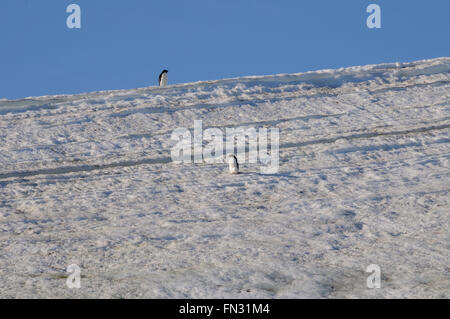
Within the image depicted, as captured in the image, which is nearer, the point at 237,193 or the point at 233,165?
the point at 237,193

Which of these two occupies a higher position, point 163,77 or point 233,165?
point 163,77

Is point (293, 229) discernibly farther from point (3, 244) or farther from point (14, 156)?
point (14, 156)

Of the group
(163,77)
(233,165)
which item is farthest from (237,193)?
(163,77)

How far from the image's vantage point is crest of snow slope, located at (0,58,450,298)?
4430 millimetres

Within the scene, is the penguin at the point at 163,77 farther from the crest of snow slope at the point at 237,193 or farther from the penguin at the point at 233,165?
the penguin at the point at 233,165

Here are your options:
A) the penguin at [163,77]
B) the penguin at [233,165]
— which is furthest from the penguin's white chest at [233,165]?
the penguin at [163,77]

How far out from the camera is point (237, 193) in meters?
5.88

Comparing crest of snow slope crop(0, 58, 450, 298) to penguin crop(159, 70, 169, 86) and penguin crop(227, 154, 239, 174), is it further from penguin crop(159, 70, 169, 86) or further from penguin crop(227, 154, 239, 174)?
penguin crop(159, 70, 169, 86)

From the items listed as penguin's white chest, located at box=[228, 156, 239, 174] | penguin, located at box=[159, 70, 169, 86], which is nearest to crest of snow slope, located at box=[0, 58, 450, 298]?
penguin's white chest, located at box=[228, 156, 239, 174]

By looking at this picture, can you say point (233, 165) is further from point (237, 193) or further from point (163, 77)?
point (163, 77)

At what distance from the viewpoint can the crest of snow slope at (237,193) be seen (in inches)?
174

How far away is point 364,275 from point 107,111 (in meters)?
4.02

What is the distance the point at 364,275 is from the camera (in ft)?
14.5

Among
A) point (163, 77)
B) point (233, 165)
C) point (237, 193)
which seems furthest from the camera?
point (163, 77)
